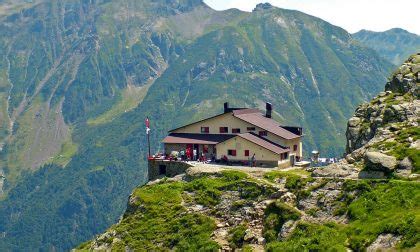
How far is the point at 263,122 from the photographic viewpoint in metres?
93.6

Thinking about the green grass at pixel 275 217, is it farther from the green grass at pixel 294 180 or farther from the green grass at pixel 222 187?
the green grass at pixel 222 187

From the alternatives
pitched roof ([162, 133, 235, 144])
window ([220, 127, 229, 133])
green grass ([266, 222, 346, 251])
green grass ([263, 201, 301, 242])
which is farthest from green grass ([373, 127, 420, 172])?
window ([220, 127, 229, 133])

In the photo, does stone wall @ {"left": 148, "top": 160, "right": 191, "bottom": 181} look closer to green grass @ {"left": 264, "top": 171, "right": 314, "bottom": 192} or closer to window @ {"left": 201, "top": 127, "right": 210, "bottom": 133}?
window @ {"left": 201, "top": 127, "right": 210, "bottom": 133}

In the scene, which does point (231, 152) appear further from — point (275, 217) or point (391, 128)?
point (275, 217)

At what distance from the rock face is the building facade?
1060 cm

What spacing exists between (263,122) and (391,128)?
3106cm

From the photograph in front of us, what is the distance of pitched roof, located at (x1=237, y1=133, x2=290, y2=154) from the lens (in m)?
80.9

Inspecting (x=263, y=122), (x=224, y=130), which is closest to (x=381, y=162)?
(x=224, y=130)

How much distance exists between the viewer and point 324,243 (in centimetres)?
4569

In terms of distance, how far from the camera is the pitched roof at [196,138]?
89512 mm

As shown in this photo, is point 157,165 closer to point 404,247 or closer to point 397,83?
point 397,83

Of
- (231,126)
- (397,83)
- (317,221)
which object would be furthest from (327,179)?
(231,126)

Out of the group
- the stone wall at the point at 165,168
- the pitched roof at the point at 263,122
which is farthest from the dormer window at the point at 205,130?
the stone wall at the point at 165,168

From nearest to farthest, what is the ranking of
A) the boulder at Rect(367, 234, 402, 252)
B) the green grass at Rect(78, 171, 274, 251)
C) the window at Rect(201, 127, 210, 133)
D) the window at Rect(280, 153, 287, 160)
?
the boulder at Rect(367, 234, 402, 252), the green grass at Rect(78, 171, 274, 251), the window at Rect(280, 153, 287, 160), the window at Rect(201, 127, 210, 133)
